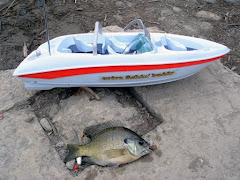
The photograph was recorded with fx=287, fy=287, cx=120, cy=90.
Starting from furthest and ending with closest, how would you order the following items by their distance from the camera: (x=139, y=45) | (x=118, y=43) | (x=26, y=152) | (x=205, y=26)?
(x=205, y=26) → (x=118, y=43) → (x=139, y=45) → (x=26, y=152)

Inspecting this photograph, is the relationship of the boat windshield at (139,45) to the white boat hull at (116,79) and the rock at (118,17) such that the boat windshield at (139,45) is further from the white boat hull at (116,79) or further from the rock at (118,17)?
the rock at (118,17)

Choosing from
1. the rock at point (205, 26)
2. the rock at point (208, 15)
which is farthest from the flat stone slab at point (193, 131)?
the rock at point (208, 15)

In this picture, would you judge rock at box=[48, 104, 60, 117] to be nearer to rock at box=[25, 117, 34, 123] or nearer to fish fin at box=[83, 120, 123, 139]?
rock at box=[25, 117, 34, 123]

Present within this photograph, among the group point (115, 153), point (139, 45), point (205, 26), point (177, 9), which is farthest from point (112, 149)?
point (177, 9)

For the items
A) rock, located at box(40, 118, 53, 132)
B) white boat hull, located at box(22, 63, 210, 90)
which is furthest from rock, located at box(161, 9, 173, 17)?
rock, located at box(40, 118, 53, 132)

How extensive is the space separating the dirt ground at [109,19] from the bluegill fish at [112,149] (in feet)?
6.61

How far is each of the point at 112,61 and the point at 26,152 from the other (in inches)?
47.8

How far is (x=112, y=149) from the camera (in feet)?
8.41

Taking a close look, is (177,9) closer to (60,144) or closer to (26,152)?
(60,144)

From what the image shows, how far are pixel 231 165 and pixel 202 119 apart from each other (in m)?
0.58

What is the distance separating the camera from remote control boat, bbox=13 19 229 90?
2859 millimetres

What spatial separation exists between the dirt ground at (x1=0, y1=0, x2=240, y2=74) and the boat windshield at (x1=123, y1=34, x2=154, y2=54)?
1.53m

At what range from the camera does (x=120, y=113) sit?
3109 mm

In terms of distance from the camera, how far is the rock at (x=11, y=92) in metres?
3.27
